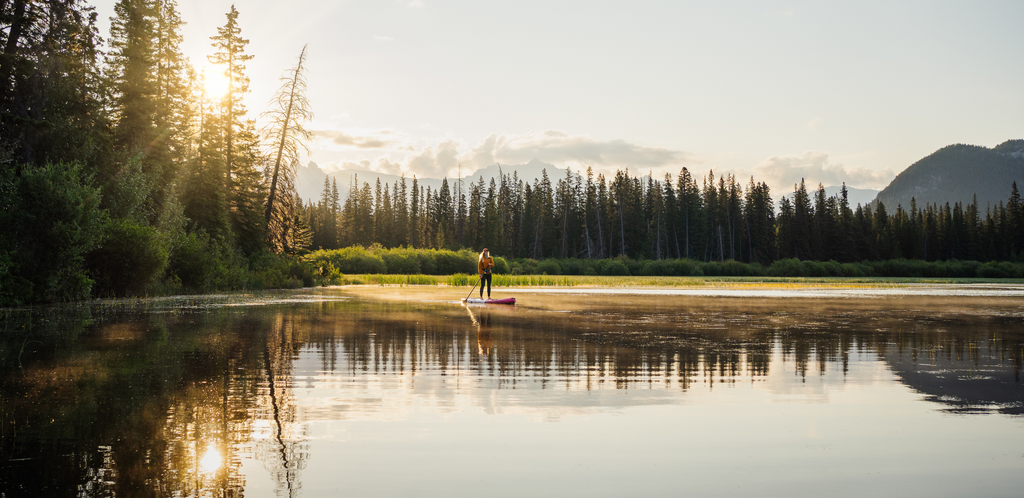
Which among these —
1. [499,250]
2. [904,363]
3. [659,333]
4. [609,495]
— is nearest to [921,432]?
[609,495]

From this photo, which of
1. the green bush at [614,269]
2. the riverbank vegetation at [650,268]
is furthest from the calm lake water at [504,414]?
the green bush at [614,269]

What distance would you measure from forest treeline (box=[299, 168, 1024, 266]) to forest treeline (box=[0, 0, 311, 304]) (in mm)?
77025

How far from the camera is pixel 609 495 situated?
167 inches

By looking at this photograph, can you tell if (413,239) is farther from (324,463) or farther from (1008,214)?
(324,463)

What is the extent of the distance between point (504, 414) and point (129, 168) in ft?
91.5

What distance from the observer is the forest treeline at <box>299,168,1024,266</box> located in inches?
4855

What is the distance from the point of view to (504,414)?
6.54m

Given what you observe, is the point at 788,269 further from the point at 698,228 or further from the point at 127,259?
the point at 127,259

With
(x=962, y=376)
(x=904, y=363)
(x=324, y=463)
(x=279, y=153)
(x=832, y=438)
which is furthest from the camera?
(x=279, y=153)

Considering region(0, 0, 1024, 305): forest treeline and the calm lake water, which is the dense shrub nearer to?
region(0, 0, 1024, 305): forest treeline

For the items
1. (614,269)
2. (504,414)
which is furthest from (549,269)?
(504,414)

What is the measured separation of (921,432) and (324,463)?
5.45 m

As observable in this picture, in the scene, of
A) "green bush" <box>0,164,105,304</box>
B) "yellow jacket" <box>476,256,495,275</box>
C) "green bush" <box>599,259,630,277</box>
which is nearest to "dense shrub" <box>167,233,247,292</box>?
"green bush" <box>0,164,105,304</box>

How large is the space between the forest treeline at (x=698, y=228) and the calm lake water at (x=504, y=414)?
107 meters
